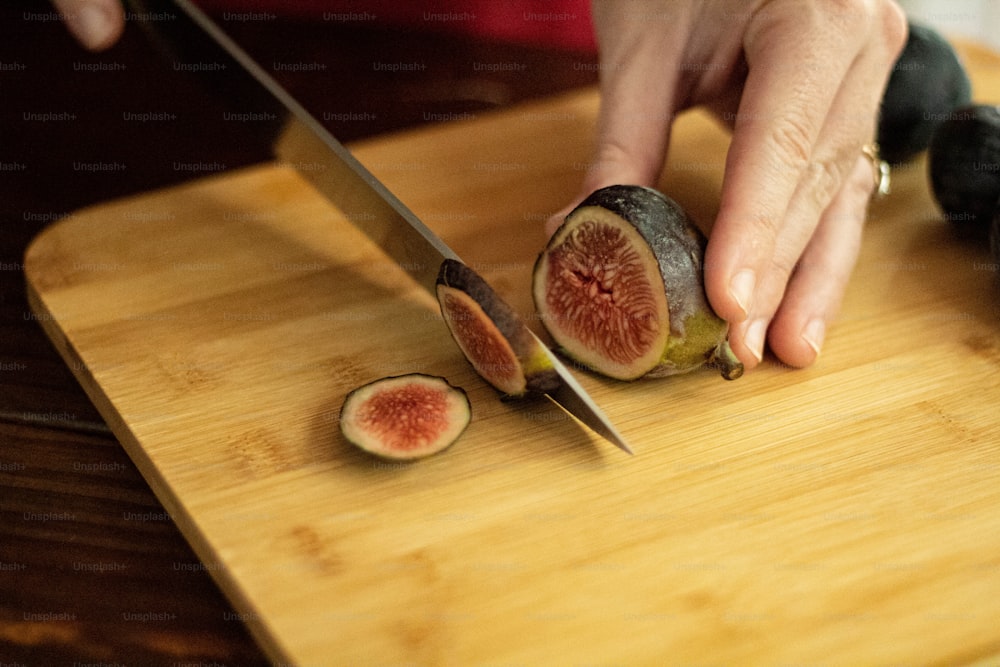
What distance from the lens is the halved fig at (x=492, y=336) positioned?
2066mm

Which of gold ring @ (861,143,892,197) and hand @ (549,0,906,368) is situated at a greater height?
hand @ (549,0,906,368)

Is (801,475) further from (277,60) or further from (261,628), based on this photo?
(277,60)

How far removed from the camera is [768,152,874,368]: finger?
241cm

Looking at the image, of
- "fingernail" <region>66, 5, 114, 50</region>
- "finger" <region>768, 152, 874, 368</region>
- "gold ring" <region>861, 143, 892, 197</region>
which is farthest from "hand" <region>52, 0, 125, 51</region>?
"gold ring" <region>861, 143, 892, 197</region>

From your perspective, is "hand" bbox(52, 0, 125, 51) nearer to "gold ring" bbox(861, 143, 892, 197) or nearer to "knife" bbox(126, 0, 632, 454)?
"knife" bbox(126, 0, 632, 454)

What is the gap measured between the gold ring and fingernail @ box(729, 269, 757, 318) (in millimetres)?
971

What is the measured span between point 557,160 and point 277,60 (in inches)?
55.4

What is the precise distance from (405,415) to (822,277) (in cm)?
123

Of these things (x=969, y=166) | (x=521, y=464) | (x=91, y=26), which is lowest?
(x=521, y=464)

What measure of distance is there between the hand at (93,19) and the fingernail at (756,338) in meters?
2.12

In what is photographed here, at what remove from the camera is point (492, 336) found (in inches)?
→ 84.5

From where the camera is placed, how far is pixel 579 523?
1.94 m

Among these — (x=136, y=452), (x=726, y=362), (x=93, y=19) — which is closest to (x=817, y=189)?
(x=726, y=362)

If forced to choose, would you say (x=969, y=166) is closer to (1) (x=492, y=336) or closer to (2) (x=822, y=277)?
(2) (x=822, y=277)
